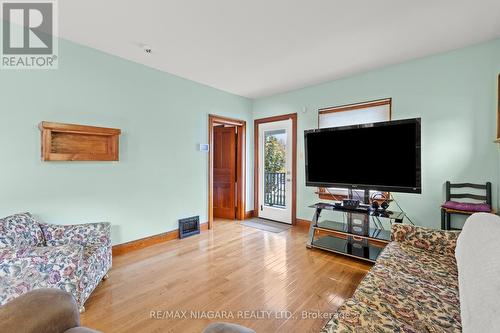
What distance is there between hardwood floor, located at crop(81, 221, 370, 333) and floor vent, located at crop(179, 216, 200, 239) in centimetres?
31

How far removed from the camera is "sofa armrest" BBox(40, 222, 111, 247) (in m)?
2.21

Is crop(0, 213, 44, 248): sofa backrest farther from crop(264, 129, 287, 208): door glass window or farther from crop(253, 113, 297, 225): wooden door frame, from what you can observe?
crop(264, 129, 287, 208): door glass window

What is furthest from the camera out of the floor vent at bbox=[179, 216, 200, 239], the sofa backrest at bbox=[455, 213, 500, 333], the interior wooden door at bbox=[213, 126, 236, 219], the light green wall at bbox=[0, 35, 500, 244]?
the interior wooden door at bbox=[213, 126, 236, 219]

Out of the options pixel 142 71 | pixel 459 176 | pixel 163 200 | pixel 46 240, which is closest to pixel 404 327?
pixel 459 176

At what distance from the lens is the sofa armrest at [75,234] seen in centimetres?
221

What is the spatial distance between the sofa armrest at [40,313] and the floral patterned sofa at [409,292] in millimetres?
1062

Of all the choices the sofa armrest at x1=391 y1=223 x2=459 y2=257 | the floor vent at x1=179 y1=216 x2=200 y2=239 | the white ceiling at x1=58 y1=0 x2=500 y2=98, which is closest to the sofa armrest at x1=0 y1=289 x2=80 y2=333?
the white ceiling at x1=58 y1=0 x2=500 y2=98

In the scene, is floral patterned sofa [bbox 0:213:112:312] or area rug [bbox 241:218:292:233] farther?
area rug [bbox 241:218:292:233]

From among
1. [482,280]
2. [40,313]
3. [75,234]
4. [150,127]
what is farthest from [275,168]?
[40,313]

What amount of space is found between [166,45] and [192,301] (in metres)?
2.75

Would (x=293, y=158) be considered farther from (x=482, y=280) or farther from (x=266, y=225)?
(x=482, y=280)

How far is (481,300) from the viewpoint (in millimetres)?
795

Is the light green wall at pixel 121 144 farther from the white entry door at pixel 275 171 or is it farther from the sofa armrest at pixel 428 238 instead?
the sofa armrest at pixel 428 238

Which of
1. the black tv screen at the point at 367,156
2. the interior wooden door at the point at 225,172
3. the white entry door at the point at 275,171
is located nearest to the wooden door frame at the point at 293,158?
the white entry door at the point at 275,171
